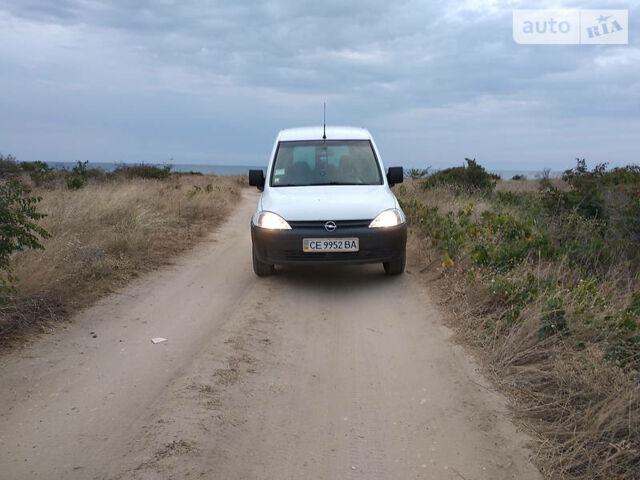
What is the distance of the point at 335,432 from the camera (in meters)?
3.15

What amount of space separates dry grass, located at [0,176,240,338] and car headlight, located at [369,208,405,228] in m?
3.18

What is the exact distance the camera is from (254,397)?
11.7ft

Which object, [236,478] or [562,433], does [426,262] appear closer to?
[562,433]

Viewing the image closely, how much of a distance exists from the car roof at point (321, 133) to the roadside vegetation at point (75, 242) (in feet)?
8.66

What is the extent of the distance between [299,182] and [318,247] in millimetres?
1372

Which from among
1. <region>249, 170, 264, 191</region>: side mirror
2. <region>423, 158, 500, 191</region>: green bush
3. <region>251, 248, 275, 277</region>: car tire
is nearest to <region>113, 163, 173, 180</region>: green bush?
<region>423, 158, 500, 191</region>: green bush

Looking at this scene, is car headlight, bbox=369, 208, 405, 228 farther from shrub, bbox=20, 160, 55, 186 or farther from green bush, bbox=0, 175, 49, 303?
shrub, bbox=20, 160, 55, 186

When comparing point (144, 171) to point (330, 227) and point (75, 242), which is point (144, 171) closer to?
point (75, 242)

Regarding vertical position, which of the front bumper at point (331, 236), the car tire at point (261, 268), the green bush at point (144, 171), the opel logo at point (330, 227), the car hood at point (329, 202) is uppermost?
the green bush at point (144, 171)

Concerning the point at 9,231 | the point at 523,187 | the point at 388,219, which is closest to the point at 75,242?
the point at 9,231

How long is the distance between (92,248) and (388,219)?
12.6 ft

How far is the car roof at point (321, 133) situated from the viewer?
24.7ft

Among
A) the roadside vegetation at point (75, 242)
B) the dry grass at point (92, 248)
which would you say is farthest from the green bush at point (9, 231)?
the dry grass at point (92, 248)

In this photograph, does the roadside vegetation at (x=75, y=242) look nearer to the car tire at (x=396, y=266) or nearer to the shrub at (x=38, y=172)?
the car tire at (x=396, y=266)
